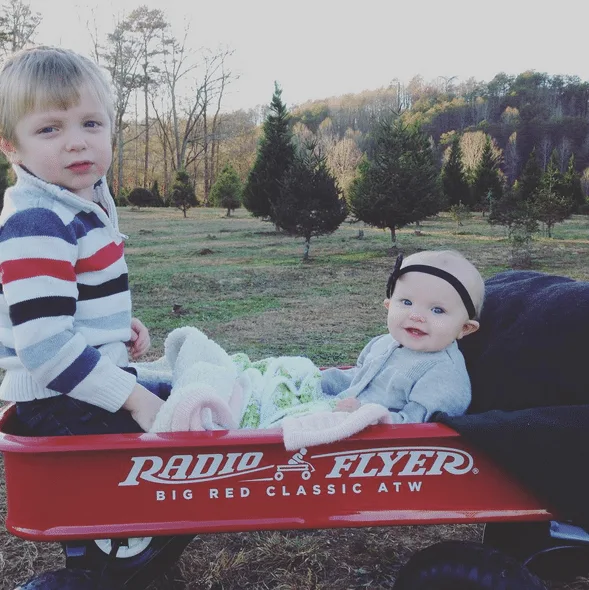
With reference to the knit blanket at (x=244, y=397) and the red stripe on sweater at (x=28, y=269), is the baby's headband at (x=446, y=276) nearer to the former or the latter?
the knit blanket at (x=244, y=397)

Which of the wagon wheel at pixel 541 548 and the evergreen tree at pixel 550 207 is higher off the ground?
the evergreen tree at pixel 550 207

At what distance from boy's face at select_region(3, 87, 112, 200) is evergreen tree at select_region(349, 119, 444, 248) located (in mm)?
11569

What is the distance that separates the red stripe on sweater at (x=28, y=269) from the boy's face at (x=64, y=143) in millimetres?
303

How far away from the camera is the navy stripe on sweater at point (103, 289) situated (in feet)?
6.07

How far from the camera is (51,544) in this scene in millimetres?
2723

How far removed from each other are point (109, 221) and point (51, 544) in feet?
5.23

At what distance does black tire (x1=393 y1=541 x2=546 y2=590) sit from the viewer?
1.67 meters

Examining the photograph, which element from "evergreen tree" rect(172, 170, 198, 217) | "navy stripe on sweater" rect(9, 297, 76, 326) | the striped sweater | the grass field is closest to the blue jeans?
the striped sweater

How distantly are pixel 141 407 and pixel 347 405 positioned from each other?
0.65 metres

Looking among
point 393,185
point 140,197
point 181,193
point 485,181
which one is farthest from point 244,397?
point 485,181

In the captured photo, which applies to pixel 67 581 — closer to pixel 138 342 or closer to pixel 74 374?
pixel 74 374

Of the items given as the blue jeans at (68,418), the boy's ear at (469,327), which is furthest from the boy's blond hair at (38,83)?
the boy's ear at (469,327)

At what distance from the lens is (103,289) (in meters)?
1.89

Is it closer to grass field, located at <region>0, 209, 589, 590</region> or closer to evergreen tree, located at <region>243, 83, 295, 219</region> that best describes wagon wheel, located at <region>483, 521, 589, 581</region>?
grass field, located at <region>0, 209, 589, 590</region>
